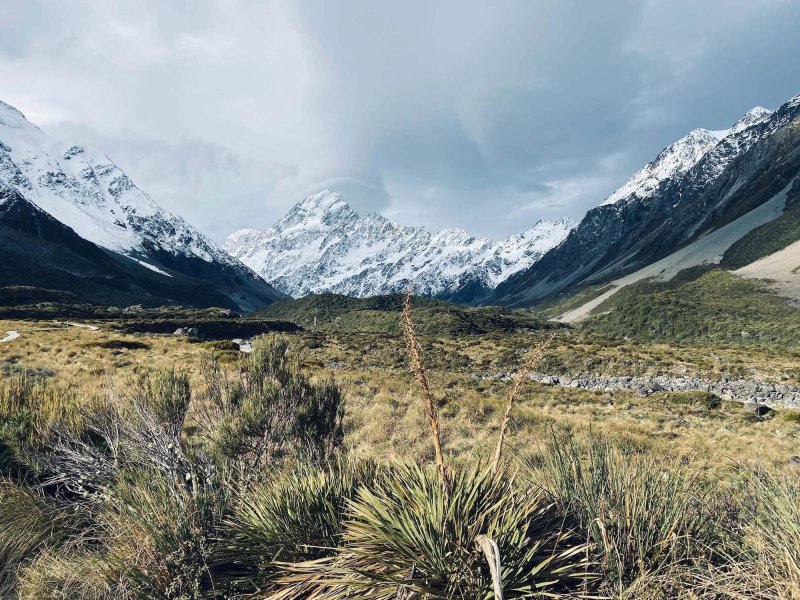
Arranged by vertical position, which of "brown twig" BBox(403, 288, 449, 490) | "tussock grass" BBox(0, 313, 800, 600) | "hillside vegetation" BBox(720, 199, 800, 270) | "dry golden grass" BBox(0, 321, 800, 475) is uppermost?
"hillside vegetation" BBox(720, 199, 800, 270)

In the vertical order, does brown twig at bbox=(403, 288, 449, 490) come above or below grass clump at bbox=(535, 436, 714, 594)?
above

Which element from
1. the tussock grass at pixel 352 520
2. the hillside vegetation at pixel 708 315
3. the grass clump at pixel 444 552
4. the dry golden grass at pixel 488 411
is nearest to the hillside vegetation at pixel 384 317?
the hillside vegetation at pixel 708 315

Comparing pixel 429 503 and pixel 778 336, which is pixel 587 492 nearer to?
pixel 429 503

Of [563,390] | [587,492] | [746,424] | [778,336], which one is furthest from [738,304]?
[587,492]

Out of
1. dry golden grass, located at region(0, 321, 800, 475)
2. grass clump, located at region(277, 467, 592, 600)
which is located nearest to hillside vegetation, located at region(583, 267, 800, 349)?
dry golden grass, located at region(0, 321, 800, 475)

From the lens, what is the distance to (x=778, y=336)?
6475 cm

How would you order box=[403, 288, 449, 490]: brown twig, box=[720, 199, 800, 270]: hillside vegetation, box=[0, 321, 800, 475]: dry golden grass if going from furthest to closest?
box=[720, 199, 800, 270]: hillside vegetation → box=[0, 321, 800, 475]: dry golden grass → box=[403, 288, 449, 490]: brown twig

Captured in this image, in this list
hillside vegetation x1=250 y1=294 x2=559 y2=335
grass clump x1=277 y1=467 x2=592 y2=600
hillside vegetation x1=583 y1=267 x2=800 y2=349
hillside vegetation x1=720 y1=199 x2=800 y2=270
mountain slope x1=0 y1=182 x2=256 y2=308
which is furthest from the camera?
mountain slope x1=0 y1=182 x2=256 y2=308

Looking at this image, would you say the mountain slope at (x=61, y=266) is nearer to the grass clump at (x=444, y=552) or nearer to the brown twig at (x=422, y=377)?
the grass clump at (x=444, y=552)

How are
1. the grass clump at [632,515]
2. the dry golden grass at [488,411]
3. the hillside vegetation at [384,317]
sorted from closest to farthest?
the grass clump at [632,515] < the dry golden grass at [488,411] < the hillside vegetation at [384,317]

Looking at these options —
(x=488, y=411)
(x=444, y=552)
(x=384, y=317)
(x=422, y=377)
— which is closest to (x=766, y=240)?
(x=384, y=317)

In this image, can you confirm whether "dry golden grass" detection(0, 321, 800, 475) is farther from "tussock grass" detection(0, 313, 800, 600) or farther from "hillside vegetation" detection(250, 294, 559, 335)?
"hillside vegetation" detection(250, 294, 559, 335)

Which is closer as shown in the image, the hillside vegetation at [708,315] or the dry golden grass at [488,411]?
the dry golden grass at [488,411]

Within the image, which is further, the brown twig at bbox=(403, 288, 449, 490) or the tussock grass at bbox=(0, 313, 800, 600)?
the tussock grass at bbox=(0, 313, 800, 600)
